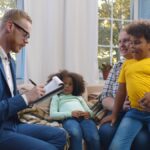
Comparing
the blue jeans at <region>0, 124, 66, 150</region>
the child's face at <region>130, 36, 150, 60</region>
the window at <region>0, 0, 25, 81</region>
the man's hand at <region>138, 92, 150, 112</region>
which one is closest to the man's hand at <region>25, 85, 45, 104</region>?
the blue jeans at <region>0, 124, 66, 150</region>

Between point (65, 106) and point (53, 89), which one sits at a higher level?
point (53, 89)

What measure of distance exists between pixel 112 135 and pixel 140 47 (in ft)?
2.13

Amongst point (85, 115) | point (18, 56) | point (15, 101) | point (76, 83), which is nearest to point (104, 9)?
point (18, 56)

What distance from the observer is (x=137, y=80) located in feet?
7.45

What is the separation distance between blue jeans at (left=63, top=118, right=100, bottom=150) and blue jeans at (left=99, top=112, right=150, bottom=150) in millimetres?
53

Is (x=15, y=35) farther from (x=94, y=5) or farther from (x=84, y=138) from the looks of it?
(x=94, y=5)

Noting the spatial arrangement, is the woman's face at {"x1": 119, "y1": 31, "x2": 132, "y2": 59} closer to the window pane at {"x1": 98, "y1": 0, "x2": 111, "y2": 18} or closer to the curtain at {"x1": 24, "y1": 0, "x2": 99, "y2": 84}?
the curtain at {"x1": 24, "y1": 0, "x2": 99, "y2": 84}

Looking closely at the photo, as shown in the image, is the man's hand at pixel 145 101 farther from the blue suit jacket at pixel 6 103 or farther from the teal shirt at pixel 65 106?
the blue suit jacket at pixel 6 103

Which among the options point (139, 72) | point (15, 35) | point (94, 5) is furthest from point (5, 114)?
point (94, 5)

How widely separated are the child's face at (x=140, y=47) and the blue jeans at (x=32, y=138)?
2.53ft

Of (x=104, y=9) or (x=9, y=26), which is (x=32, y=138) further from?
(x=104, y=9)

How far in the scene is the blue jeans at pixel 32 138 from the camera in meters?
1.84

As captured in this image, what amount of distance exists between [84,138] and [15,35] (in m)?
0.94

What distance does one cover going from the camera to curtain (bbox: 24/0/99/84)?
11.7 ft
